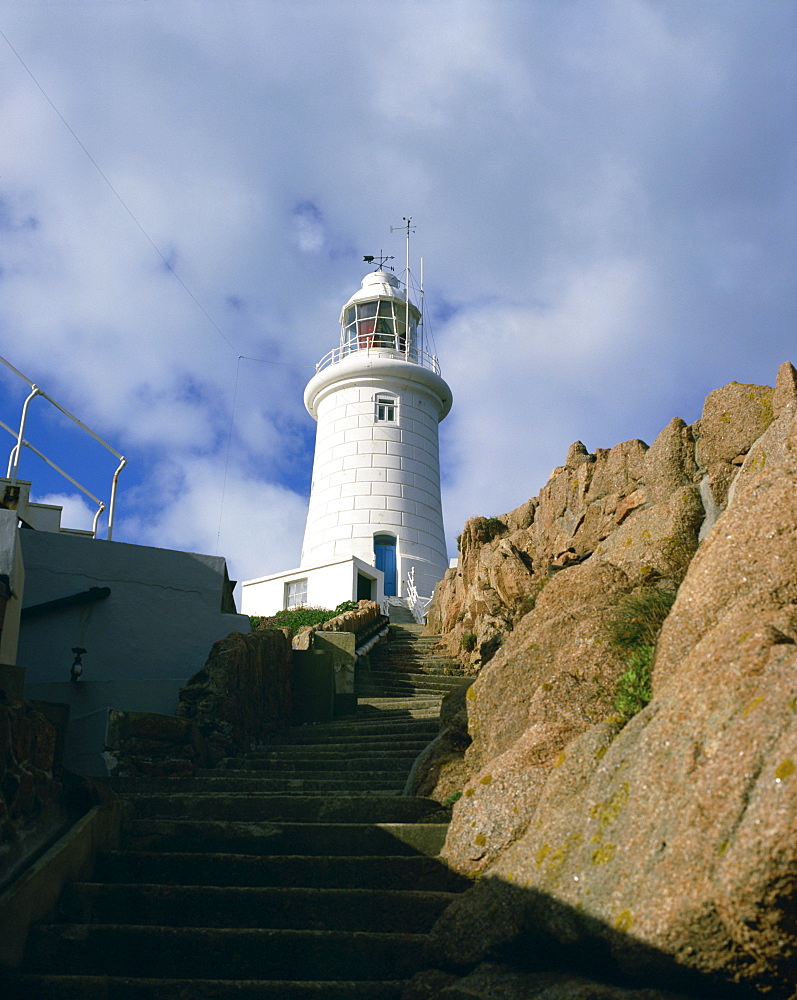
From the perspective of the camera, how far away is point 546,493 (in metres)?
16.2

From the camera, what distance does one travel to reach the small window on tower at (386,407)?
99.7 feet

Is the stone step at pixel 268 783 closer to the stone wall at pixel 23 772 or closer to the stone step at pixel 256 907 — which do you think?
the stone wall at pixel 23 772

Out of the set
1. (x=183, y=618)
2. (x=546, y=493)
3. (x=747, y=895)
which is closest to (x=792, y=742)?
(x=747, y=895)

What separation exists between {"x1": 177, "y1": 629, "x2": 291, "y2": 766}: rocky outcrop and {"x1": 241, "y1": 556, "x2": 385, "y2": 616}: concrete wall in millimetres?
13871

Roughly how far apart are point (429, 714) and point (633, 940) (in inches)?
318

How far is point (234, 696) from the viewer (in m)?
9.76

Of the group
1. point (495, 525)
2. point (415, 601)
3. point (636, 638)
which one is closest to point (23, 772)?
point (636, 638)

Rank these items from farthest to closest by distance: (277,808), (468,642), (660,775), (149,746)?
(468,642)
(149,746)
(277,808)
(660,775)

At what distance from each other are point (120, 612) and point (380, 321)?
22.6m

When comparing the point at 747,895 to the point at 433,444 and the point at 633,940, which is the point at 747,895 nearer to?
the point at 633,940

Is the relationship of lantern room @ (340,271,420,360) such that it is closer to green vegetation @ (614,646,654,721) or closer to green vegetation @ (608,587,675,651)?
green vegetation @ (608,587,675,651)

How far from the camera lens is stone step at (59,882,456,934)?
4.94m

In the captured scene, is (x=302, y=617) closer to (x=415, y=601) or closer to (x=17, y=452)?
(x=415, y=601)

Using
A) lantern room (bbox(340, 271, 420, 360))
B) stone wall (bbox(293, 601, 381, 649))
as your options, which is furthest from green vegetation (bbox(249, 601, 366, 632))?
lantern room (bbox(340, 271, 420, 360))
